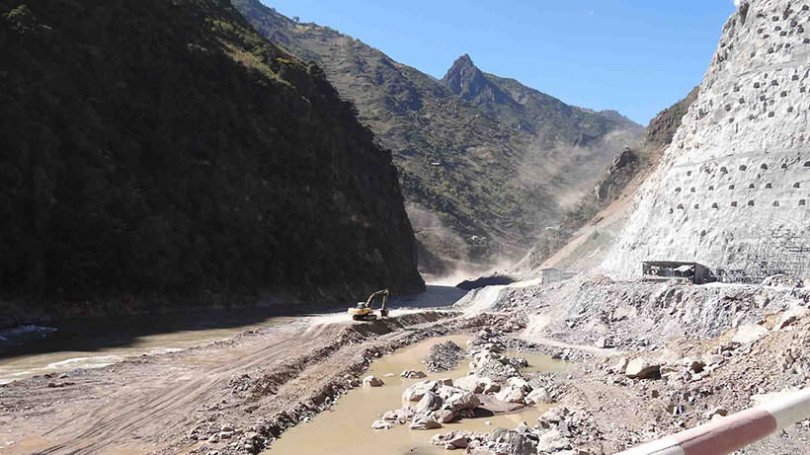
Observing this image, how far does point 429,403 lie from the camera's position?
51.7 feet

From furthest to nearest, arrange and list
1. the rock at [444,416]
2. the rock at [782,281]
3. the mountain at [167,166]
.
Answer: the mountain at [167,166] → the rock at [782,281] → the rock at [444,416]

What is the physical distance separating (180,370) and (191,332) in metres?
12.1

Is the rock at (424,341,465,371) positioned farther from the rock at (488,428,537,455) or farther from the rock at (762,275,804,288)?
the rock at (762,275,804,288)

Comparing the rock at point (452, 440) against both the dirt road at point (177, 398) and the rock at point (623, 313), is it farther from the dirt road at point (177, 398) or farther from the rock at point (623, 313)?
the rock at point (623, 313)

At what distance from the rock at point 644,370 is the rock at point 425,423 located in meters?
5.80

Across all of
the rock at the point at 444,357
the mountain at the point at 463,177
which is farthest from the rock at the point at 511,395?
the mountain at the point at 463,177

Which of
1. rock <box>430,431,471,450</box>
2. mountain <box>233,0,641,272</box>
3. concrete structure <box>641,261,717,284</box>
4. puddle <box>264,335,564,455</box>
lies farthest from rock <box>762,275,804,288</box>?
mountain <box>233,0,641,272</box>

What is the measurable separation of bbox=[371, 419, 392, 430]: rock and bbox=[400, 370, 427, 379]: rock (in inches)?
277

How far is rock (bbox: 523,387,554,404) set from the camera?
17.4m

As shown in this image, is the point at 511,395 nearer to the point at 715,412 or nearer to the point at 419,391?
the point at 419,391

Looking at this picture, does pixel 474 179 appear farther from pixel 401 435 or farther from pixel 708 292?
pixel 401 435

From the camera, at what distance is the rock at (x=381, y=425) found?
15.3 m

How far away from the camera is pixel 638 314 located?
90.4 feet

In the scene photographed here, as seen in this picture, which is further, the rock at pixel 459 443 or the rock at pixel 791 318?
the rock at pixel 791 318
